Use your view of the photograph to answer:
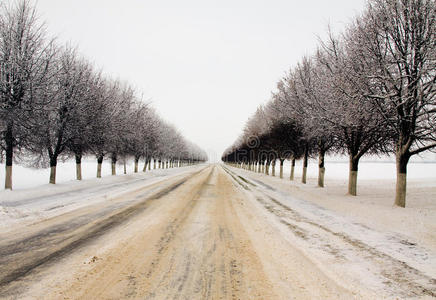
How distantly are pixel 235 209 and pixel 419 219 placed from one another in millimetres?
5684

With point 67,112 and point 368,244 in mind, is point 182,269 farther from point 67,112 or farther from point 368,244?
point 67,112

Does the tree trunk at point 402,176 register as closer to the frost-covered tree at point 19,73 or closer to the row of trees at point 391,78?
the row of trees at point 391,78

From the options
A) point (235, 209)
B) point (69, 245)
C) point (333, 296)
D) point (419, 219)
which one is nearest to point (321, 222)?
point (235, 209)

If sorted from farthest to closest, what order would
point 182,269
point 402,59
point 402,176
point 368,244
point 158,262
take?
point 402,176
point 402,59
point 368,244
point 158,262
point 182,269

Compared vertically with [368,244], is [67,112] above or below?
above

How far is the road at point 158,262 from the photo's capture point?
3090 millimetres

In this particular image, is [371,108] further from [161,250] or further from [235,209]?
[161,250]

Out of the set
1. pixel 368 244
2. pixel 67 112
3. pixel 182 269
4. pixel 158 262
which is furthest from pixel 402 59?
pixel 67 112

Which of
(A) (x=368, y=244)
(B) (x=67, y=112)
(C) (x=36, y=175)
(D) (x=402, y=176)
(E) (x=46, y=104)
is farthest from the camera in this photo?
(C) (x=36, y=175)

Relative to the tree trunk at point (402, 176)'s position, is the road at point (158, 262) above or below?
below

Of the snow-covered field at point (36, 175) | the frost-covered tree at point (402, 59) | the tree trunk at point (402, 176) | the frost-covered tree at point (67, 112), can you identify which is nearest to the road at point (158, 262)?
the tree trunk at point (402, 176)

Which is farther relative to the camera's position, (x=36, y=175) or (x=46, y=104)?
(x=36, y=175)

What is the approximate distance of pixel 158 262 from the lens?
3.95m

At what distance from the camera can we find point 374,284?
134 inches
